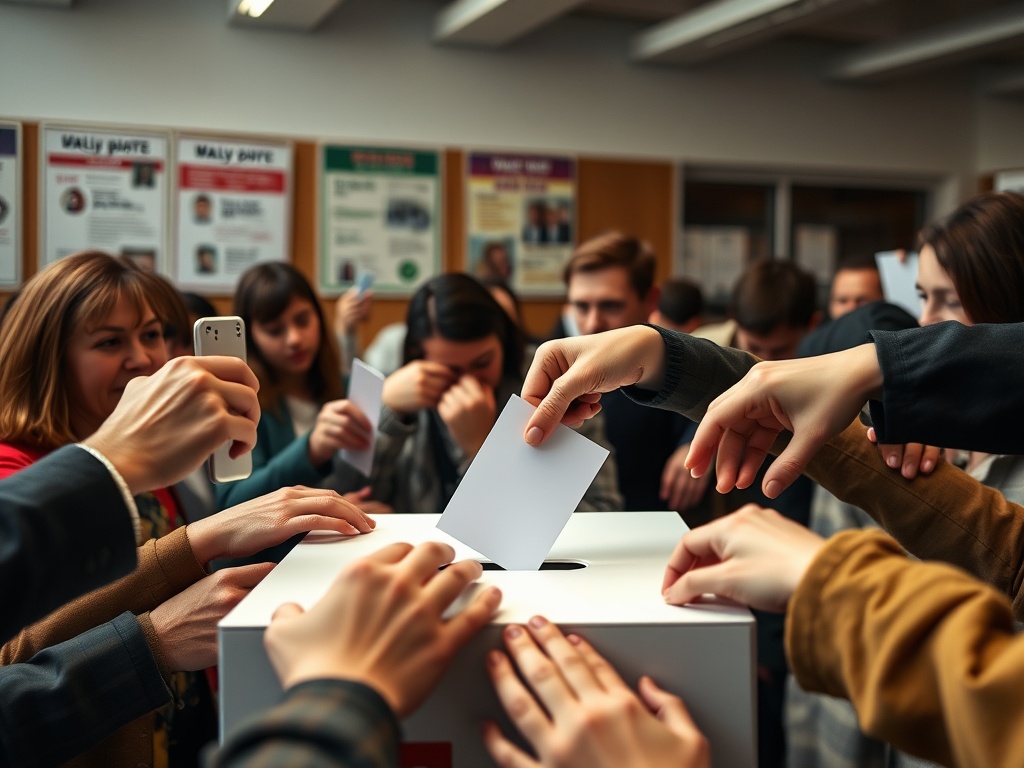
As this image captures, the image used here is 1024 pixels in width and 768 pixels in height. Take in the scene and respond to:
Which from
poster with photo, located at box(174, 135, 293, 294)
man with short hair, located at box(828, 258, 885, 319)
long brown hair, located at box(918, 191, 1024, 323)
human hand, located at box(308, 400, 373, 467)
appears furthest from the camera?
poster with photo, located at box(174, 135, 293, 294)

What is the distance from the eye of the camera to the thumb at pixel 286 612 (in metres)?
0.55

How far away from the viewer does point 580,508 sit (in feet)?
5.12

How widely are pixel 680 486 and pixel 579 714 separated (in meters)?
Result: 1.70

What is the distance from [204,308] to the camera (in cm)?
235

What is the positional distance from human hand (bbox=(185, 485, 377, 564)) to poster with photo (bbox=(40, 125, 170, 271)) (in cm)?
268

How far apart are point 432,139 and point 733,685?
3.46 metres

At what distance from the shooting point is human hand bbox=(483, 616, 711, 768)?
20.3 inches

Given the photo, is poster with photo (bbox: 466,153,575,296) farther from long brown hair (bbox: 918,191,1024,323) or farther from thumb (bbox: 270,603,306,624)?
thumb (bbox: 270,603,306,624)

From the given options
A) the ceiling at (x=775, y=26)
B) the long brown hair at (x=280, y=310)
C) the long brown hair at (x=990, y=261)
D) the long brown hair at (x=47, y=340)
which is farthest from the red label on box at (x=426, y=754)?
the ceiling at (x=775, y=26)

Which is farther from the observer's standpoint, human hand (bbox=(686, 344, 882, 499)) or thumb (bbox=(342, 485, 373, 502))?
thumb (bbox=(342, 485, 373, 502))

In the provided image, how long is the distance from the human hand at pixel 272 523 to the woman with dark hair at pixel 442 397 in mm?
834

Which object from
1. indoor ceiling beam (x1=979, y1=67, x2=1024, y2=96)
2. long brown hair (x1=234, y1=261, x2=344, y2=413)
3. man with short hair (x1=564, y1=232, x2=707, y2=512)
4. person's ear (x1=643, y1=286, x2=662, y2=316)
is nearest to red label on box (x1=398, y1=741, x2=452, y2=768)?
man with short hair (x1=564, y1=232, x2=707, y2=512)

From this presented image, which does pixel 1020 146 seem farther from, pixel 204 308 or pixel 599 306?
pixel 204 308

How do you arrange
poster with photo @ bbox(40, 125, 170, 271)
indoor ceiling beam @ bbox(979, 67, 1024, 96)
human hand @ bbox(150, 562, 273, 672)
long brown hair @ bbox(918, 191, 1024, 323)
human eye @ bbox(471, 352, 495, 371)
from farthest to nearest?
1. indoor ceiling beam @ bbox(979, 67, 1024, 96)
2. poster with photo @ bbox(40, 125, 170, 271)
3. human eye @ bbox(471, 352, 495, 371)
4. long brown hair @ bbox(918, 191, 1024, 323)
5. human hand @ bbox(150, 562, 273, 672)
